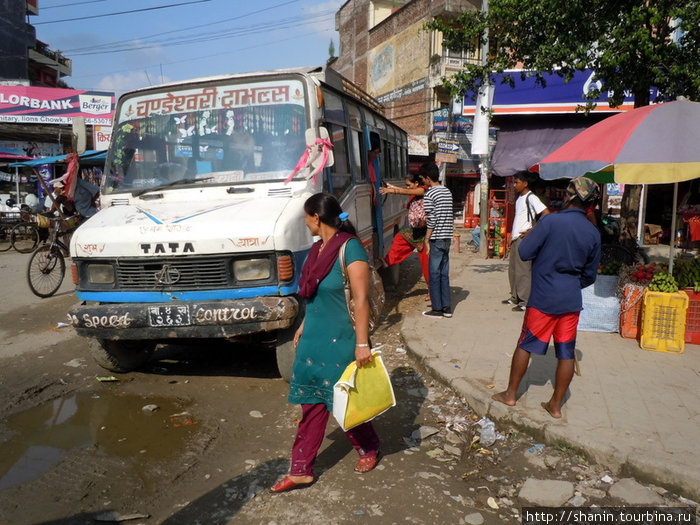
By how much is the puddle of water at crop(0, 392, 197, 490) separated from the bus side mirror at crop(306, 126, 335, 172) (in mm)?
2391

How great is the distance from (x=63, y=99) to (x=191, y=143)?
16.4 metres

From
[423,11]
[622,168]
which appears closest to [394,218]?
[622,168]

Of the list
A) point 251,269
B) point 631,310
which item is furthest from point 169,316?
point 631,310

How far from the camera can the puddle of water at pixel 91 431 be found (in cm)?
354

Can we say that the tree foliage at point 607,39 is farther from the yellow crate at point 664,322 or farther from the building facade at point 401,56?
the building facade at point 401,56

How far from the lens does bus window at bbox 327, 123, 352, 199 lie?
5.32m

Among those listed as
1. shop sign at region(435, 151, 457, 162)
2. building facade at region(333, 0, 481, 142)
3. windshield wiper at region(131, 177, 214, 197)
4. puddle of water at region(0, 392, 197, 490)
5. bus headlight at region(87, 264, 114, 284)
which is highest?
building facade at region(333, 0, 481, 142)

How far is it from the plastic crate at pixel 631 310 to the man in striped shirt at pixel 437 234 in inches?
77.5

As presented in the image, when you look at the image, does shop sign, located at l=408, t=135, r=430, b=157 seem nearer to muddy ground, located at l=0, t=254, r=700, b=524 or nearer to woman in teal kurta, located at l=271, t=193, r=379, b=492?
muddy ground, located at l=0, t=254, r=700, b=524

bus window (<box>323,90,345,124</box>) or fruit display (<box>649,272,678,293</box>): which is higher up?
bus window (<box>323,90,345,124</box>)

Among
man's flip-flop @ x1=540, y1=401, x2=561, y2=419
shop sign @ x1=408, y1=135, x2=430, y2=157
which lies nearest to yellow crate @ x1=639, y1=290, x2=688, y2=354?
man's flip-flop @ x1=540, y1=401, x2=561, y2=419

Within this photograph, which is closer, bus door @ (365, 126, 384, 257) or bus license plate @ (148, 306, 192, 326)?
bus license plate @ (148, 306, 192, 326)

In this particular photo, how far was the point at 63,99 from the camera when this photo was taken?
1827cm

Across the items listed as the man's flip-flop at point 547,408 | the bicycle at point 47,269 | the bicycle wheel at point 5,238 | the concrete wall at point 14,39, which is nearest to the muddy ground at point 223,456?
the man's flip-flop at point 547,408
